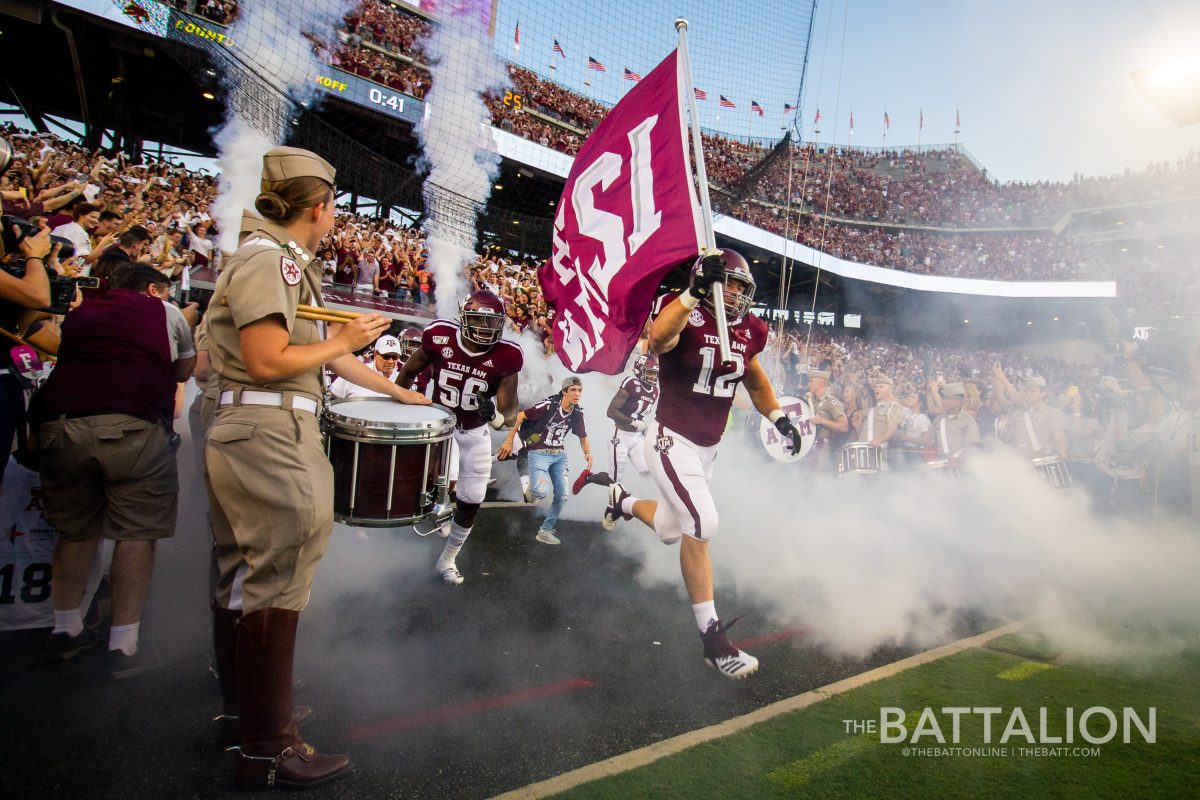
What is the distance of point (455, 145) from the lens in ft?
38.2

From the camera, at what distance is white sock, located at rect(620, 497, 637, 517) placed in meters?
4.78

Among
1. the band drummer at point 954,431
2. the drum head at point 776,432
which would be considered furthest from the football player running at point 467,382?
the band drummer at point 954,431

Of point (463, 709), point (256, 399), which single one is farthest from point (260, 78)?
point (463, 709)

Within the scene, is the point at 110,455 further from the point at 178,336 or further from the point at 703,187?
the point at 703,187

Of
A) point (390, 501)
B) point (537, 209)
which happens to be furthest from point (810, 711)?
point (537, 209)

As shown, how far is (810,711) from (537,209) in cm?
2402

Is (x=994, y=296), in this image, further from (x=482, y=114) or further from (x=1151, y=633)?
(x=1151, y=633)

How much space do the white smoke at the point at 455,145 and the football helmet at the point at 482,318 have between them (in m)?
4.93

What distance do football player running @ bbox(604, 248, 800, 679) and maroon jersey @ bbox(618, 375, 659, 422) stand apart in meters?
3.38

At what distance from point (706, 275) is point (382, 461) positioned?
1680 millimetres

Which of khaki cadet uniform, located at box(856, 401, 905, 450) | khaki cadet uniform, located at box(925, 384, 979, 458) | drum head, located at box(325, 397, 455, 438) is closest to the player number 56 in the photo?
drum head, located at box(325, 397, 455, 438)

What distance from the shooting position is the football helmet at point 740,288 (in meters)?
3.84

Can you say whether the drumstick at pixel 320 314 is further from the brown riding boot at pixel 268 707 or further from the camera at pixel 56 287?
the camera at pixel 56 287

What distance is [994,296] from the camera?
34562mm
